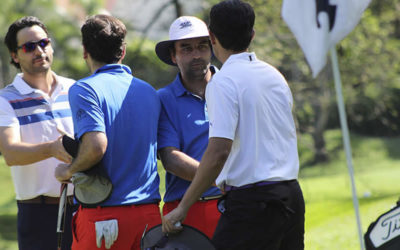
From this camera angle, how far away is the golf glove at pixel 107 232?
3.35 meters

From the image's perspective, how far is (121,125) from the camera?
3.44 meters

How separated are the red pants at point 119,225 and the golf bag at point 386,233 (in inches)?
49.2

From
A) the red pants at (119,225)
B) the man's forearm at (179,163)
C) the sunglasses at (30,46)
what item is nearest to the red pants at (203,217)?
the man's forearm at (179,163)

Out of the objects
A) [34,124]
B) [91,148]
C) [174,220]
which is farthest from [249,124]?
[34,124]

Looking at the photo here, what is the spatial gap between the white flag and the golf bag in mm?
1093

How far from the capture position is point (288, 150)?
3166mm

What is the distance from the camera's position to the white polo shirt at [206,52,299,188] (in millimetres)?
3049

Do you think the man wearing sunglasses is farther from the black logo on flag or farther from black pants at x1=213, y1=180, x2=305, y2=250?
the black logo on flag

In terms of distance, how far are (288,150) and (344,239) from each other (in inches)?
222

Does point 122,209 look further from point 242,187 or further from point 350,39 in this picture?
point 350,39

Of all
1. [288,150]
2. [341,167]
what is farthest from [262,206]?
[341,167]

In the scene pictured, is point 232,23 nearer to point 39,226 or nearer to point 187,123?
point 187,123

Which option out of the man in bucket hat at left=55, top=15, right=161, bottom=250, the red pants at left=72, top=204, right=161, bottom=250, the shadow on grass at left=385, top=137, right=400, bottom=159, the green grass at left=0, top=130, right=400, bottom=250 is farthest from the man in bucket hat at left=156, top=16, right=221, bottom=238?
the shadow on grass at left=385, top=137, right=400, bottom=159

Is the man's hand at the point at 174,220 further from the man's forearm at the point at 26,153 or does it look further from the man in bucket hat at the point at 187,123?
the man's forearm at the point at 26,153
